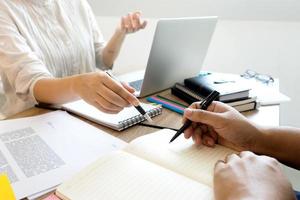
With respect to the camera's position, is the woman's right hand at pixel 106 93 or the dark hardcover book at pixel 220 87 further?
the dark hardcover book at pixel 220 87

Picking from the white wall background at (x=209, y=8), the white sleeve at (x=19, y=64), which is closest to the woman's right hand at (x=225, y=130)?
the white sleeve at (x=19, y=64)

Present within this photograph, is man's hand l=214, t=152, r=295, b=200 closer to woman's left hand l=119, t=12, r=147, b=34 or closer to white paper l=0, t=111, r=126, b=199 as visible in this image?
white paper l=0, t=111, r=126, b=199

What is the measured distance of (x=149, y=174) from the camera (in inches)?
21.1

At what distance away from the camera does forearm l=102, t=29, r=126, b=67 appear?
4.70 feet

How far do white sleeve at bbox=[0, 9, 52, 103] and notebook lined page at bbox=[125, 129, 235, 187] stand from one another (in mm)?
534

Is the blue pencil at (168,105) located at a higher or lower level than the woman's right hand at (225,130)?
lower

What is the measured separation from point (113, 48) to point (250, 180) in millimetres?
1112

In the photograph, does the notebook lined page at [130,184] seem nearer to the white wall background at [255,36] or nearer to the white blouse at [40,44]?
the white blouse at [40,44]

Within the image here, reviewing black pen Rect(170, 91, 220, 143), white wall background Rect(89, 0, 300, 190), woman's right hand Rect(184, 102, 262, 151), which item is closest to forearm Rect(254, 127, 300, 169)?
woman's right hand Rect(184, 102, 262, 151)

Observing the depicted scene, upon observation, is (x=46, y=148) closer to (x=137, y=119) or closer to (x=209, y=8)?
(x=137, y=119)

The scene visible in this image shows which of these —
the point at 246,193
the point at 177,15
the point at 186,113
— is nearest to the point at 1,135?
the point at 186,113

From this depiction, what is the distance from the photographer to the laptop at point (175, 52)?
0.89 meters

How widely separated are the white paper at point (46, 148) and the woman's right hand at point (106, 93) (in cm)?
7

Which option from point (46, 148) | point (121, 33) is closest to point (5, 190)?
point (46, 148)
